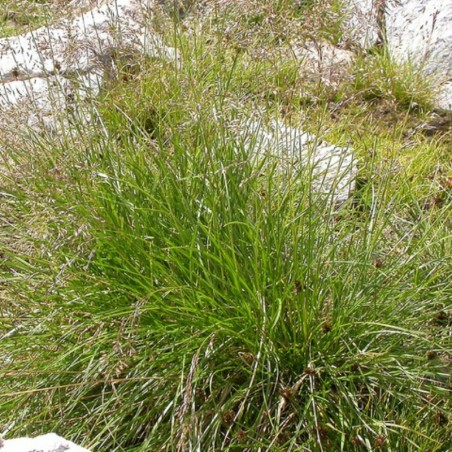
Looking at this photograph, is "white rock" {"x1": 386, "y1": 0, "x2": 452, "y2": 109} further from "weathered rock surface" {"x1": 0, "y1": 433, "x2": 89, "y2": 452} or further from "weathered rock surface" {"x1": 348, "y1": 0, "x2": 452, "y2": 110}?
"weathered rock surface" {"x1": 0, "y1": 433, "x2": 89, "y2": 452}

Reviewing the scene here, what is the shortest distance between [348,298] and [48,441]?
1.53 m

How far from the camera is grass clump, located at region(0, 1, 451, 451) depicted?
9.55ft

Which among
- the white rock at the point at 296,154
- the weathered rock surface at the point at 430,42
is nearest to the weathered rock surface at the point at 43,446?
the white rock at the point at 296,154

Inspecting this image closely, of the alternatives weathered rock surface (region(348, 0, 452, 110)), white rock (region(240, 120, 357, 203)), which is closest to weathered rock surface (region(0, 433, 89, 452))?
white rock (region(240, 120, 357, 203))

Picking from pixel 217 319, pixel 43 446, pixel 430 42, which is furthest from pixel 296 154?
pixel 430 42

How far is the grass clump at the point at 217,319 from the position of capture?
2.91m

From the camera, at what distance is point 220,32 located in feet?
12.3

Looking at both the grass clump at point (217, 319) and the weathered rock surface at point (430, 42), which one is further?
the weathered rock surface at point (430, 42)

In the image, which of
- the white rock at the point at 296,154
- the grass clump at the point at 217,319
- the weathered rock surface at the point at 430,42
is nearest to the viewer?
the grass clump at the point at 217,319

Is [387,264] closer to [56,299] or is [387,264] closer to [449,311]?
[449,311]

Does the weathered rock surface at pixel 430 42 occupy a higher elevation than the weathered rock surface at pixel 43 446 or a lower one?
lower

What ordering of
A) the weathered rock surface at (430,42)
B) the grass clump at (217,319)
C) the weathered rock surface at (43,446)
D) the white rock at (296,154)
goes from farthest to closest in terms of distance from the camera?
the weathered rock surface at (430,42) < the white rock at (296,154) < the grass clump at (217,319) < the weathered rock surface at (43,446)

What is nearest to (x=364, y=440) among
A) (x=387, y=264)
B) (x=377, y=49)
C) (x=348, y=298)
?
(x=348, y=298)

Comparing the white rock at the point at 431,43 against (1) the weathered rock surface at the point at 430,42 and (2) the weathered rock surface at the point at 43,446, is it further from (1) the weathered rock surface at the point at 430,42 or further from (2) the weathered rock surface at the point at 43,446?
(2) the weathered rock surface at the point at 43,446
